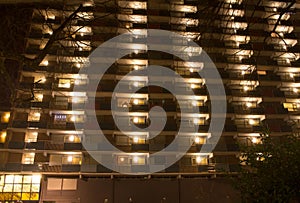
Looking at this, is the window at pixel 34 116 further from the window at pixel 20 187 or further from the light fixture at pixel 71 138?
the window at pixel 20 187

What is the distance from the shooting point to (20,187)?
2891cm

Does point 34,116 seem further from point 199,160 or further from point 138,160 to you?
point 199,160

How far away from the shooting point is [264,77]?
36.2 meters

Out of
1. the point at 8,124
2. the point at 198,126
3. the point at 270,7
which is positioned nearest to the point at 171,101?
the point at 198,126

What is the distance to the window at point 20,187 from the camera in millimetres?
28578

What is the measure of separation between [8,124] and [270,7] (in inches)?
1386

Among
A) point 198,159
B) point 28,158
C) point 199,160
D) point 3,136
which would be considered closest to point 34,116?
point 3,136

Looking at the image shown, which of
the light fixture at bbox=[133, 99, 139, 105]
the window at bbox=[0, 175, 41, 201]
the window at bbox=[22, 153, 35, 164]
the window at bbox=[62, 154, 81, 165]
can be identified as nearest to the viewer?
the window at bbox=[0, 175, 41, 201]

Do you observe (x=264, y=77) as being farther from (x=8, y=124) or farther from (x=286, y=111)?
(x=8, y=124)

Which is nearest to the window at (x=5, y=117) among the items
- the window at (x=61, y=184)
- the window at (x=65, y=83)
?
the window at (x=65, y=83)

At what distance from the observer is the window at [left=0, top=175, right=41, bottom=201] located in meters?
28.6

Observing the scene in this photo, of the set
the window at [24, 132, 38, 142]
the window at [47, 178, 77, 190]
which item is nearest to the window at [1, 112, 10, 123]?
the window at [24, 132, 38, 142]

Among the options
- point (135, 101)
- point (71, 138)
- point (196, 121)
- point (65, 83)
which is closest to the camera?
point (71, 138)

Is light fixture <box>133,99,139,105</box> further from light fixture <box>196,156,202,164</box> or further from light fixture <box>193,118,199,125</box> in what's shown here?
light fixture <box>196,156,202,164</box>
